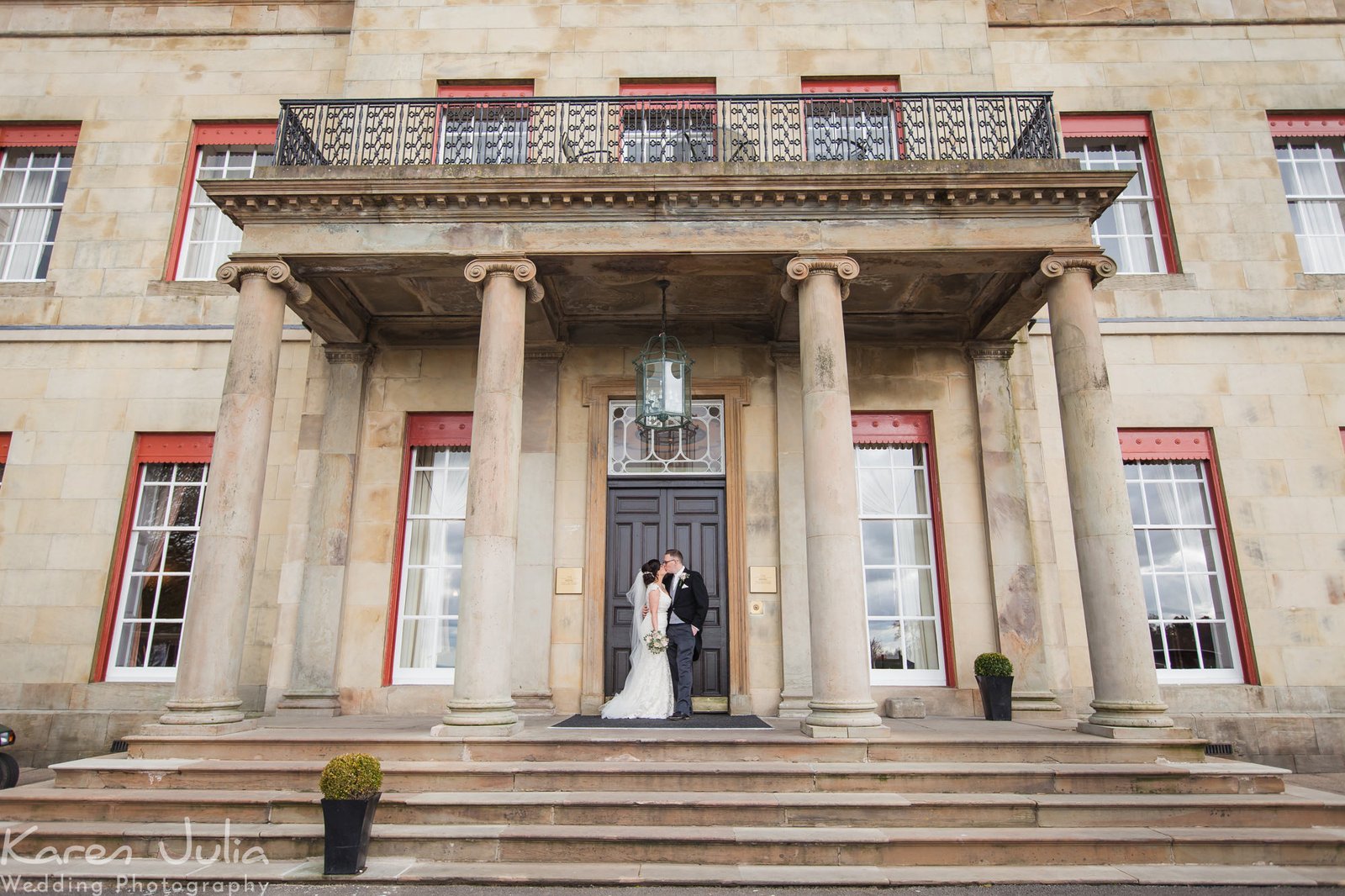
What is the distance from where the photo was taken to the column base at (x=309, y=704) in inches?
361

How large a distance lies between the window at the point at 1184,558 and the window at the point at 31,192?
636 inches

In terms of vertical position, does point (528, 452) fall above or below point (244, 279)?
below

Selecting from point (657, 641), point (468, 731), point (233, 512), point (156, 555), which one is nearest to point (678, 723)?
point (657, 641)

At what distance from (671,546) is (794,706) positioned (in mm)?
2544

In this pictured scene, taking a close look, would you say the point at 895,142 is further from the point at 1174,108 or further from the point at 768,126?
the point at 1174,108

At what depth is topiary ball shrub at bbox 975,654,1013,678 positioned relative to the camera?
346 inches

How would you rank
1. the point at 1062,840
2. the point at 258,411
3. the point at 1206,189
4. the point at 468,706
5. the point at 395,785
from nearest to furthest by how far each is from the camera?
1. the point at 1062,840
2. the point at 395,785
3. the point at 468,706
4. the point at 258,411
5. the point at 1206,189

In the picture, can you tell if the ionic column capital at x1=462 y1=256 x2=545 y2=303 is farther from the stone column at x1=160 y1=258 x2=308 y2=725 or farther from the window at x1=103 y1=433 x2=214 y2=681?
the window at x1=103 y1=433 x2=214 y2=681

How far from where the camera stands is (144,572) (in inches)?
411

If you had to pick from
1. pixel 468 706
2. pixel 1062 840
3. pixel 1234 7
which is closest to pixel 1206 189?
pixel 1234 7

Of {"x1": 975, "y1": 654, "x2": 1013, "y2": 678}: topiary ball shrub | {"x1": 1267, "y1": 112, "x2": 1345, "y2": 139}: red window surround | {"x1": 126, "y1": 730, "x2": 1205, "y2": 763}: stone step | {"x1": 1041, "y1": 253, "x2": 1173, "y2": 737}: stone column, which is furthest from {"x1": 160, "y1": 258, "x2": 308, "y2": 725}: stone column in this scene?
{"x1": 1267, "y1": 112, "x2": 1345, "y2": 139}: red window surround

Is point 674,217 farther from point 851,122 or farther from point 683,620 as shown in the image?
point 683,620

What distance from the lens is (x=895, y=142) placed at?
34.4ft

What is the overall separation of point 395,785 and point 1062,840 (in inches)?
208
